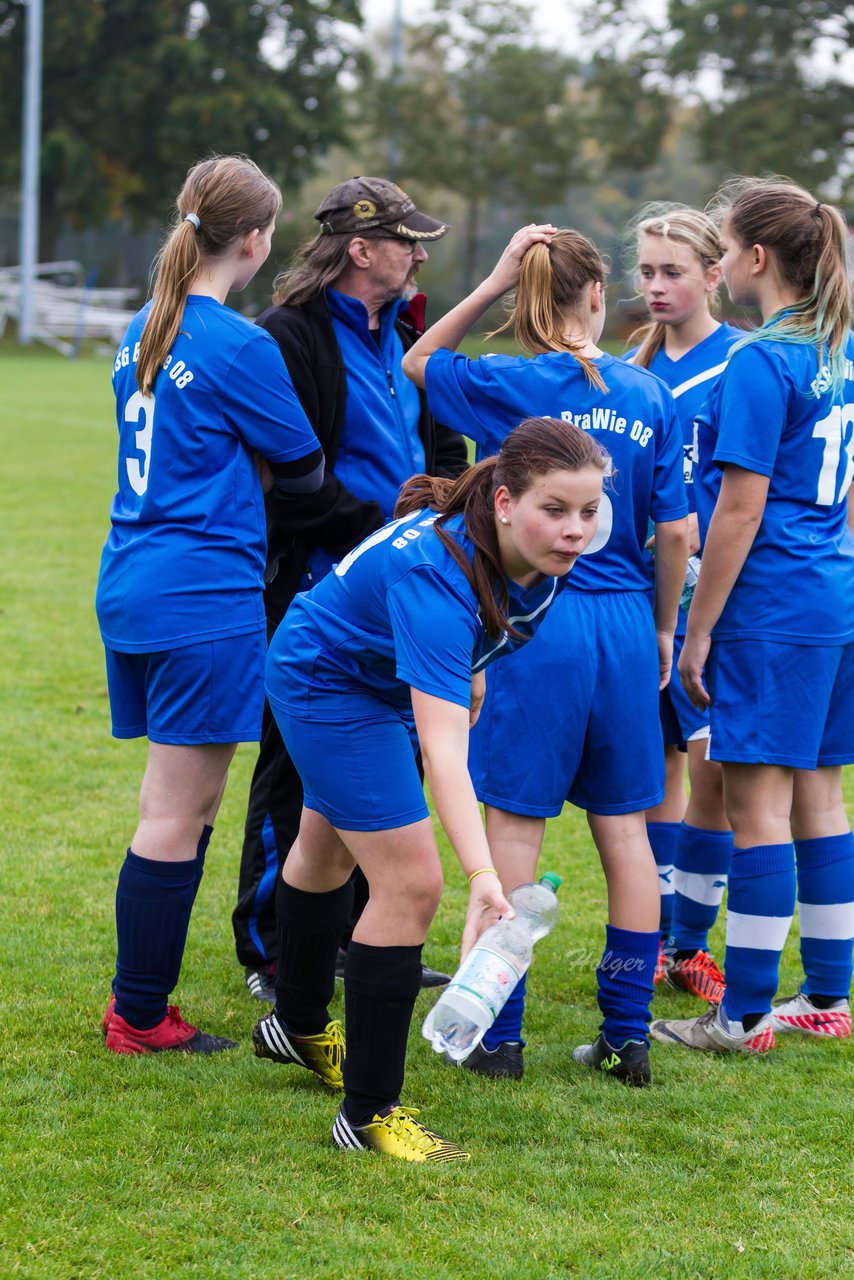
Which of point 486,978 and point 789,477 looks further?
point 789,477

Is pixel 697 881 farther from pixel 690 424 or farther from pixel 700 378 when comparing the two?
pixel 700 378

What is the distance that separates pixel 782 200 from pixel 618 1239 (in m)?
2.54

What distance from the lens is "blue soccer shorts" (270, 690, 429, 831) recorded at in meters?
3.06

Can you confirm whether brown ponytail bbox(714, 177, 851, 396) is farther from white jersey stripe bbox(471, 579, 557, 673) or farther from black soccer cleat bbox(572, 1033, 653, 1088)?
black soccer cleat bbox(572, 1033, 653, 1088)

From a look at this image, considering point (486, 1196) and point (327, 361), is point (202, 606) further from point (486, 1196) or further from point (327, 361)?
point (486, 1196)

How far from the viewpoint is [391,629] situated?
2959mm

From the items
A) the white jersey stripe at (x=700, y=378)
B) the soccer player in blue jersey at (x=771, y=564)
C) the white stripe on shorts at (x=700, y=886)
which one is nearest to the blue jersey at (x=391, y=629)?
the soccer player in blue jersey at (x=771, y=564)

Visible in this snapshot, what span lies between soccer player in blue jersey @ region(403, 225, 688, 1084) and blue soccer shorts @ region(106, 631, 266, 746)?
1.95 ft

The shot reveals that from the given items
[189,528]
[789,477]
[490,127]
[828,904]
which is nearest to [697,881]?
[828,904]

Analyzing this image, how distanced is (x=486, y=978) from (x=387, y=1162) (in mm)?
641

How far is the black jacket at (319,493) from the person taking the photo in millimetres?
3959

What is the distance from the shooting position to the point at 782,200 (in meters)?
3.80

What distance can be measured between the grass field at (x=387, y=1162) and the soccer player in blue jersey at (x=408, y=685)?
0.75ft

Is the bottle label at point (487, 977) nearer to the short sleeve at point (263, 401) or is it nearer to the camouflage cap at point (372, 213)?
the short sleeve at point (263, 401)
